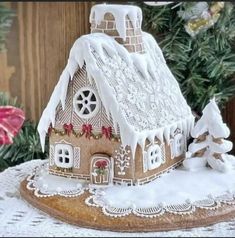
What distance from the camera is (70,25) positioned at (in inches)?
54.5

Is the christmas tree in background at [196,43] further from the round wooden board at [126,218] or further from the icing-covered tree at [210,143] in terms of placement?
the round wooden board at [126,218]

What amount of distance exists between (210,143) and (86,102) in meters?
0.22

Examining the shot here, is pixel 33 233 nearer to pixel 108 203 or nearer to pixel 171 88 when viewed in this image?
pixel 108 203

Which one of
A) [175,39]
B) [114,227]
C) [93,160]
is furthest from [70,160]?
[175,39]

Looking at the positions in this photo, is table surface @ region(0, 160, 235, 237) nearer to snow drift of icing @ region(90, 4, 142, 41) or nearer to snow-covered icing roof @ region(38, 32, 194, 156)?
snow-covered icing roof @ region(38, 32, 194, 156)

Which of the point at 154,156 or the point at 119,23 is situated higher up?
the point at 119,23

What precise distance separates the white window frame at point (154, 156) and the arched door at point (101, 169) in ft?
0.20

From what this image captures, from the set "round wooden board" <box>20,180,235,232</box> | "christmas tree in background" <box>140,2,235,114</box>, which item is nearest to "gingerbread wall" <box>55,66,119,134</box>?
"round wooden board" <box>20,180,235,232</box>

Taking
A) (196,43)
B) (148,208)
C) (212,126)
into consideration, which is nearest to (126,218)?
(148,208)

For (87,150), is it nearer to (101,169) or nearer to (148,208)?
(101,169)

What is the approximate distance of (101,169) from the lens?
90 centimetres

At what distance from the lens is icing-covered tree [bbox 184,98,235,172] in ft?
3.21

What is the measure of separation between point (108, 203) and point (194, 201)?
122 mm

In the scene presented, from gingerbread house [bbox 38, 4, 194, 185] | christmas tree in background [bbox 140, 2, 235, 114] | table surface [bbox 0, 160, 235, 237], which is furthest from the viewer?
christmas tree in background [bbox 140, 2, 235, 114]
